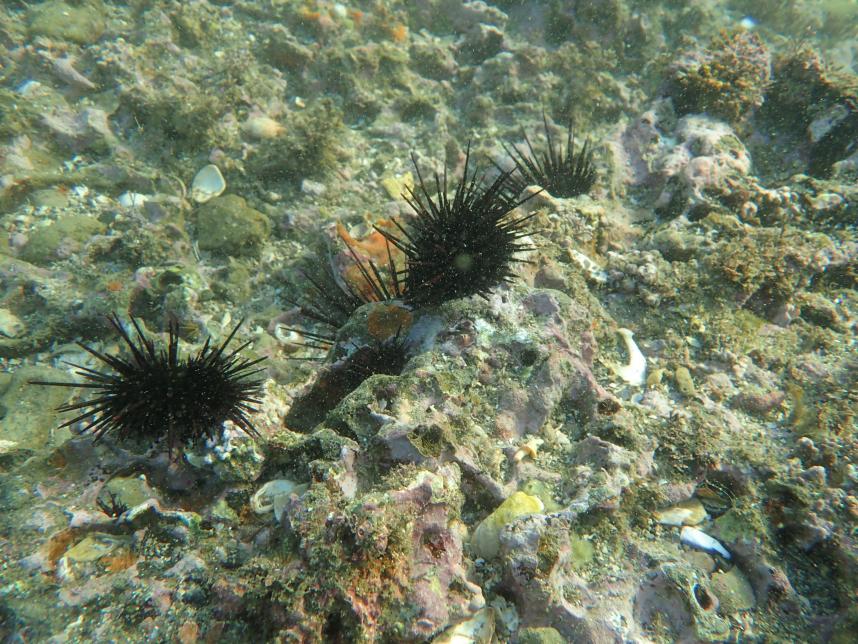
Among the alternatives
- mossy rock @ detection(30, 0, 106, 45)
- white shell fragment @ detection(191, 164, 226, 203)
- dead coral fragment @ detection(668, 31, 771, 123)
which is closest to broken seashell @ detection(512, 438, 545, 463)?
white shell fragment @ detection(191, 164, 226, 203)

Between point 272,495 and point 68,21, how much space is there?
900cm

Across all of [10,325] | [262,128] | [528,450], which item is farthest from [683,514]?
[262,128]

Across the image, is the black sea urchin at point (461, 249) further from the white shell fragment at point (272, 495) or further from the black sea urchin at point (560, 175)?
the black sea urchin at point (560, 175)

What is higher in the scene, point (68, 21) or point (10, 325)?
point (68, 21)

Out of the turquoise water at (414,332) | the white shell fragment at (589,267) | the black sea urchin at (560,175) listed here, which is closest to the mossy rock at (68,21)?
the turquoise water at (414,332)

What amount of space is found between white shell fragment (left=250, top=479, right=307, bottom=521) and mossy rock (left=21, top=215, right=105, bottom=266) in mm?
4552

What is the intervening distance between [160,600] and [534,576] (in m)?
2.22

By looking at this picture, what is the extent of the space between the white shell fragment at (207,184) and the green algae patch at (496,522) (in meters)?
5.56

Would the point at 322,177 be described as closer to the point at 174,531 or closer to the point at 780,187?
the point at 174,531

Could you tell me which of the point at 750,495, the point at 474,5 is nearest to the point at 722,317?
→ the point at 750,495

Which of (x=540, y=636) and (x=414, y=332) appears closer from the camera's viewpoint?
(x=540, y=636)

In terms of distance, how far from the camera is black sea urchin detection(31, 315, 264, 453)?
275 centimetres

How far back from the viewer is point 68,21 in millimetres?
6977

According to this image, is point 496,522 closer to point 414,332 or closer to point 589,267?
point 414,332
